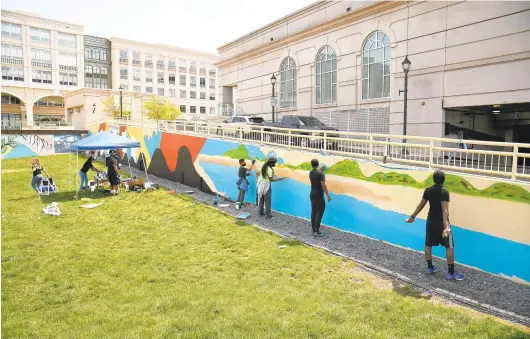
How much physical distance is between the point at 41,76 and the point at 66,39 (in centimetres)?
876

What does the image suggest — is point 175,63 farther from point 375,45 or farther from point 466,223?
point 466,223

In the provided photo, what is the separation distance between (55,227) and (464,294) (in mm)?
10645

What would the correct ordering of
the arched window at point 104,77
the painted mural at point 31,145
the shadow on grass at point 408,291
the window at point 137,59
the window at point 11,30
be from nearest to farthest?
the shadow on grass at point 408,291
the painted mural at point 31,145
the window at point 11,30
the arched window at point 104,77
the window at point 137,59

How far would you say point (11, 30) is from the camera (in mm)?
59562

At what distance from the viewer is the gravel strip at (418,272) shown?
607 cm

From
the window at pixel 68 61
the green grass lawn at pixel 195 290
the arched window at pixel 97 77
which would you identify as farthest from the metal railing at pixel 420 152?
the arched window at pixel 97 77

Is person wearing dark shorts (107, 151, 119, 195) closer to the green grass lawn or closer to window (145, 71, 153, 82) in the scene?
the green grass lawn

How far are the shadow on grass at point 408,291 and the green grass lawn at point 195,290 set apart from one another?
0.05m

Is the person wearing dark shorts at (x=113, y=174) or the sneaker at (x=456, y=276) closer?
the sneaker at (x=456, y=276)

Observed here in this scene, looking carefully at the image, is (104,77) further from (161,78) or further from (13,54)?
(13,54)

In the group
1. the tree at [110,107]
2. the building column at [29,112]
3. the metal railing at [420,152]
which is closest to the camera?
the metal railing at [420,152]

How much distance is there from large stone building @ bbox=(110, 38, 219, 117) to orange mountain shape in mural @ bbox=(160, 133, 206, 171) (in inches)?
2147

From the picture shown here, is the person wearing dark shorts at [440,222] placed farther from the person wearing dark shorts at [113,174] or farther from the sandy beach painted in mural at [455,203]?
the person wearing dark shorts at [113,174]

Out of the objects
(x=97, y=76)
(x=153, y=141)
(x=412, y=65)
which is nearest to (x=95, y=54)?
(x=97, y=76)
